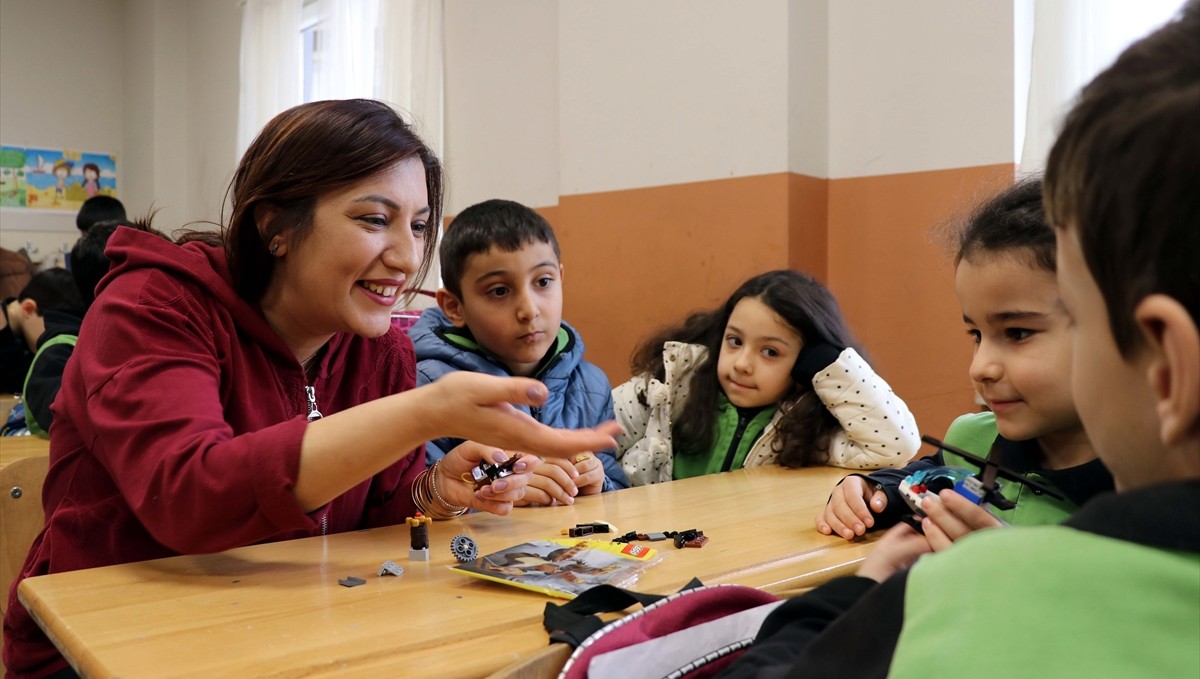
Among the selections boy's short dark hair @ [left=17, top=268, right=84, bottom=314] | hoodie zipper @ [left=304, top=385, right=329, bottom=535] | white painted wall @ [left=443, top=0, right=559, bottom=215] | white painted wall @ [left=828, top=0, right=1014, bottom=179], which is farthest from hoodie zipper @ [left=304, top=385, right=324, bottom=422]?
boy's short dark hair @ [left=17, top=268, right=84, bottom=314]

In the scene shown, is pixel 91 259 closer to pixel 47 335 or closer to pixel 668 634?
pixel 47 335

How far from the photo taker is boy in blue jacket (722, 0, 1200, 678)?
0.52 metres

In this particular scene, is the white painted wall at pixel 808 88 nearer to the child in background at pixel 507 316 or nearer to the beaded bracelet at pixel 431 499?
the child in background at pixel 507 316

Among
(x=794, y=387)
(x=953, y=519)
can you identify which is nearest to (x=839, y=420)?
(x=794, y=387)

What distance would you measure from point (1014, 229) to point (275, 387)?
1.12 m

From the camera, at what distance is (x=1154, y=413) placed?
57 cm

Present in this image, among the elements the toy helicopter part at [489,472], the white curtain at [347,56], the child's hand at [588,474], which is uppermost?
the white curtain at [347,56]

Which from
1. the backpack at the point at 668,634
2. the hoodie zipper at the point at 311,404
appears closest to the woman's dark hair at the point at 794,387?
the hoodie zipper at the point at 311,404

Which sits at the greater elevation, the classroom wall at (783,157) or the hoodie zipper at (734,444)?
the classroom wall at (783,157)

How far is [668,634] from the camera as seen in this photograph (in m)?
Answer: 0.90

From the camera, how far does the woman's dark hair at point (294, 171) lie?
1434 millimetres

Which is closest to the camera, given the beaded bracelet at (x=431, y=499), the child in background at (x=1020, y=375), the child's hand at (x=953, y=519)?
the child's hand at (x=953, y=519)

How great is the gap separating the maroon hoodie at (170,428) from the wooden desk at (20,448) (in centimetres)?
106

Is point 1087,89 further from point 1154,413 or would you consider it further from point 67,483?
point 67,483
